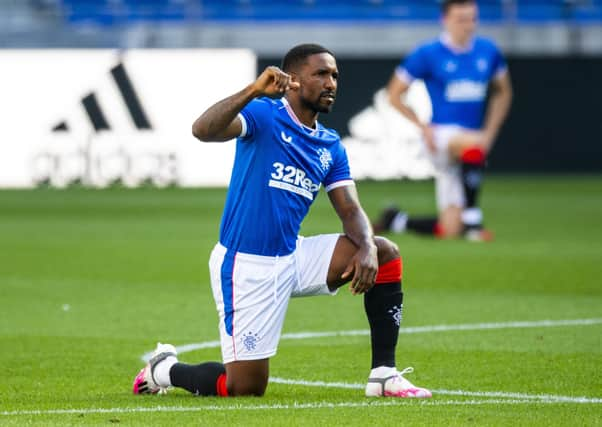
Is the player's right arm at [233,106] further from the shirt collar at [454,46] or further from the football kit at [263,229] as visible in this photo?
the shirt collar at [454,46]

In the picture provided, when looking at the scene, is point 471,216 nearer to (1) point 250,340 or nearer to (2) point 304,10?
(1) point 250,340

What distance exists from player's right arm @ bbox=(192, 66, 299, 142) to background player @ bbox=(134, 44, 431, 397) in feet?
0.70

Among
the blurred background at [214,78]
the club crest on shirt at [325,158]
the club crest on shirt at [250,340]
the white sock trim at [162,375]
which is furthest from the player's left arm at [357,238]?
the blurred background at [214,78]

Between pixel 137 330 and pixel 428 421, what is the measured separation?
141 inches

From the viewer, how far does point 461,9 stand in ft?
47.5

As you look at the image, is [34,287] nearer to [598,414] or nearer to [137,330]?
[137,330]

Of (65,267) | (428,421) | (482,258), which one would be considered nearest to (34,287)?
(65,267)

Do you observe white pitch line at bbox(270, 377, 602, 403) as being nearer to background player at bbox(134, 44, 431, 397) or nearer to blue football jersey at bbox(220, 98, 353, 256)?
background player at bbox(134, 44, 431, 397)

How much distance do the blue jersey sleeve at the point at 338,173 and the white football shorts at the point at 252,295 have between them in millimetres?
380

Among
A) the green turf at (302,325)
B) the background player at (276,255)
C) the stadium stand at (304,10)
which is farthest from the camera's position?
the stadium stand at (304,10)

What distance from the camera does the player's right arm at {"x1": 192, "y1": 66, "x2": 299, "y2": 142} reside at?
5528 millimetres

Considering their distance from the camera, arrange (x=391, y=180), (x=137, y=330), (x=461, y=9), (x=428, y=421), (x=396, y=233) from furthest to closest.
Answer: (x=391, y=180), (x=396, y=233), (x=461, y=9), (x=137, y=330), (x=428, y=421)

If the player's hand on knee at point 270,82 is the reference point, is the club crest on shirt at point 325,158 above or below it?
below

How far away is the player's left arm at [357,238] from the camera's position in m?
6.00
